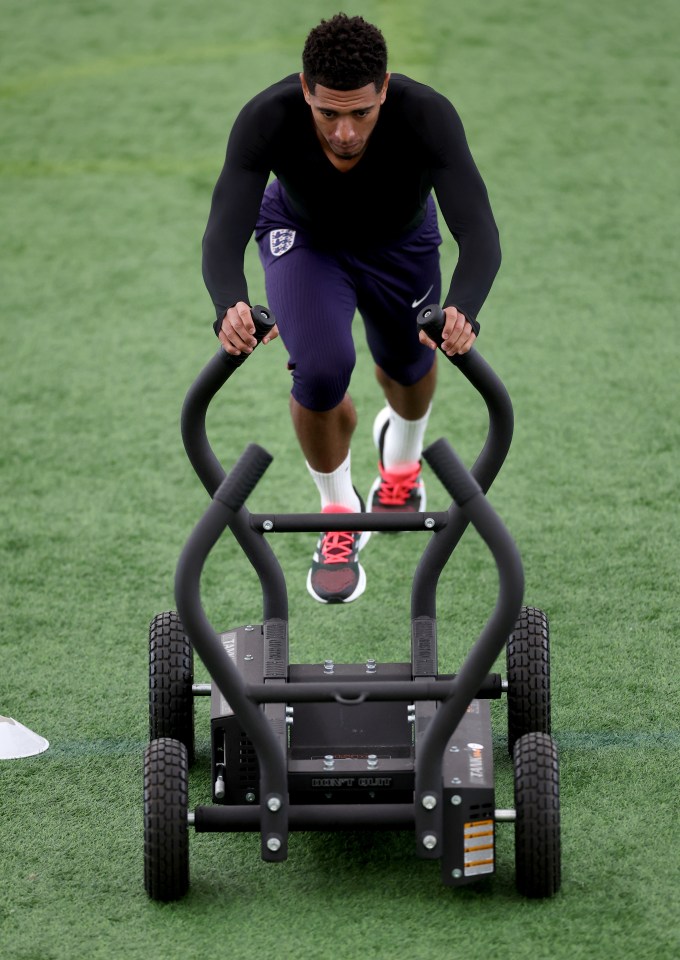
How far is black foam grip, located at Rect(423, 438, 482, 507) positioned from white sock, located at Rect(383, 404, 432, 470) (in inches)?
69.1

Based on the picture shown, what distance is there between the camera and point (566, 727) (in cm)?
362

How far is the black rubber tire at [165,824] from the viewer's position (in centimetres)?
295

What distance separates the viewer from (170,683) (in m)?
3.40

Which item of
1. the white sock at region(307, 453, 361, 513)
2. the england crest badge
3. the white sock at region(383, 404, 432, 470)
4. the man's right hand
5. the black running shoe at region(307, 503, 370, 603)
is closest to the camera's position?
the man's right hand

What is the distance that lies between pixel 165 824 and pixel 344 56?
1677 mm

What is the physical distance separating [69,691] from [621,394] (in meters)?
2.40

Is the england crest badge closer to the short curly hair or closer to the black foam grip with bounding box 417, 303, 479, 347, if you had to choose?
the short curly hair

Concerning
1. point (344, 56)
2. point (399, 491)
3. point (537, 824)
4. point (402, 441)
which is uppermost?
point (344, 56)

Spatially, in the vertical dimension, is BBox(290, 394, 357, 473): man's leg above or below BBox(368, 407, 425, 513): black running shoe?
above

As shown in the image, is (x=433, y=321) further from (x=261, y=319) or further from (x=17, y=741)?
(x=17, y=741)

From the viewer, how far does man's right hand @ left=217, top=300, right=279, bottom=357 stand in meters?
3.15

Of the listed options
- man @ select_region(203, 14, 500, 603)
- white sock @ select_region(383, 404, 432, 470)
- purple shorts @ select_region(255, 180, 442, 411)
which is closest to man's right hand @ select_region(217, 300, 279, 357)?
man @ select_region(203, 14, 500, 603)

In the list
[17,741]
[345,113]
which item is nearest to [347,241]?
[345,113]

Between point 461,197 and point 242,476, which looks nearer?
point 242,476
